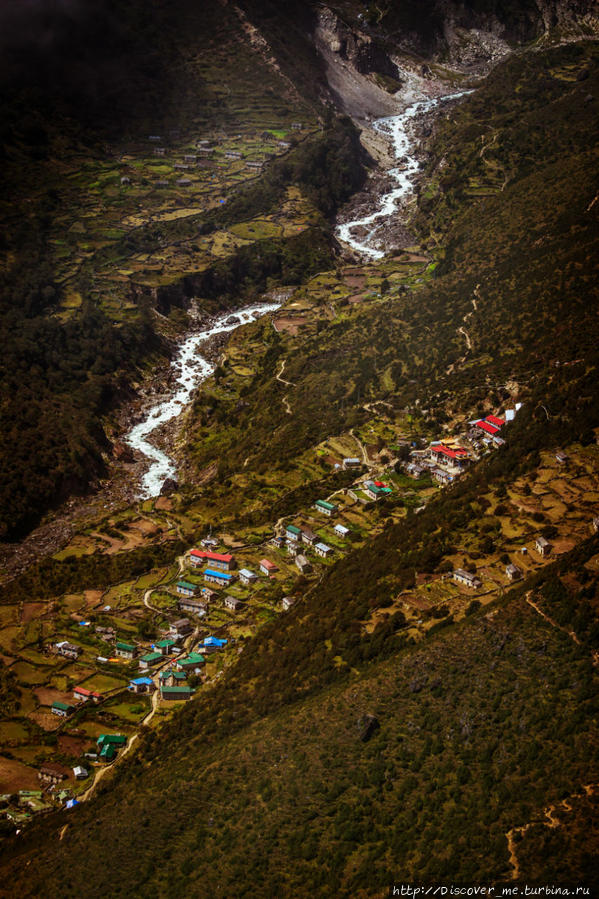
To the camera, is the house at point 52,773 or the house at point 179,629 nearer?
the house at point 52,773

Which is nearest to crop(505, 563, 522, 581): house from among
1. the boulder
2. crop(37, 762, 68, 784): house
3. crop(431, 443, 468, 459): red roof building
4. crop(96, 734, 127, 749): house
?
crop(431, 443, 468, 459): red roof building

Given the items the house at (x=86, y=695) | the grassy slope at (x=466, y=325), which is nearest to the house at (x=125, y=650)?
the house at (x=86, y=695)

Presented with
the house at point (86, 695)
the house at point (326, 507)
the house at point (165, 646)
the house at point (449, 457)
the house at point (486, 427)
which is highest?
the house at point (486, 427)

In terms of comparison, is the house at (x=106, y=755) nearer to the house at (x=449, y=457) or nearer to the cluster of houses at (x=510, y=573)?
the cluster of houses at (x=510, y=573)

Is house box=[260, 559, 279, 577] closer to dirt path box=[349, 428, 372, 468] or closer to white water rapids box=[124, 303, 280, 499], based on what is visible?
dirt path box=[349, 428, 372, 468]

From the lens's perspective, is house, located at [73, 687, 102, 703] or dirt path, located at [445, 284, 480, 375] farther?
dirt path, located at [445, 284, 480, 375]

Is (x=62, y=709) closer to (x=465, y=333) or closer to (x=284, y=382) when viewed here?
(x=284, y=382)

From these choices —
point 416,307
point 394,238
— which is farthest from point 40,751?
point 394,238
